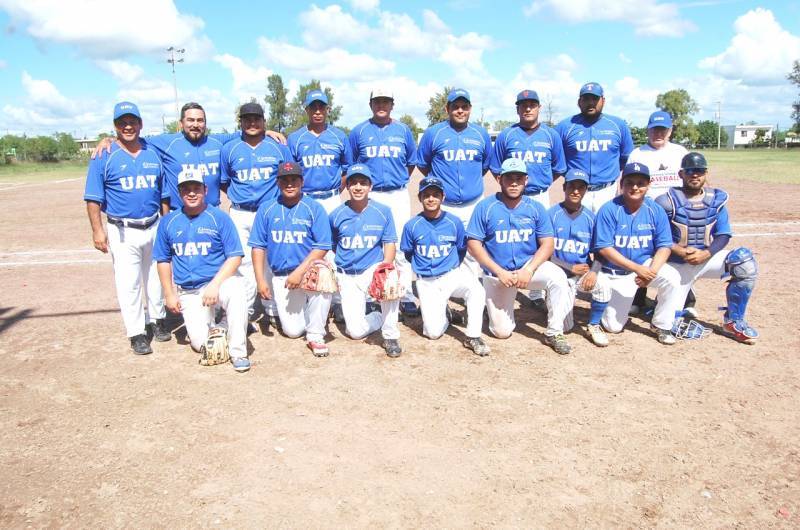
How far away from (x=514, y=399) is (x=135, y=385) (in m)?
3.12

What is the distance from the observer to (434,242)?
18.5 ft

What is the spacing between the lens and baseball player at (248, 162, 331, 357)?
17.9ft

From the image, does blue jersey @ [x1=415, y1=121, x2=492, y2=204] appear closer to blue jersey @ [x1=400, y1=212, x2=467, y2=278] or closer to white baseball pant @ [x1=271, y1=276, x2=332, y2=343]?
blue jersey @ [x1=400, y1=212, x2=467, y2=278]

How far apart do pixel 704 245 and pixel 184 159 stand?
5382 millimetres

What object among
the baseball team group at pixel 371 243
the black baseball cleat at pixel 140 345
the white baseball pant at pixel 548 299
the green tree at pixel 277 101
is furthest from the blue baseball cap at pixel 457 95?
the green tree at pixel 277 101

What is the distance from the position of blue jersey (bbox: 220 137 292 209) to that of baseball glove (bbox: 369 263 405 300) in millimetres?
1563

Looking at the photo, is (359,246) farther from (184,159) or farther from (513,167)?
(184,159)

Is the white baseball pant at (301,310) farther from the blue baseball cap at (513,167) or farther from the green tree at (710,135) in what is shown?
the green tree at (710,135)

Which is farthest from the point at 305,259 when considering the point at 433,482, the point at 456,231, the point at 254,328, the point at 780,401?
the point at 780,401

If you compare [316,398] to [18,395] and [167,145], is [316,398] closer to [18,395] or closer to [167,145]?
[18,395]

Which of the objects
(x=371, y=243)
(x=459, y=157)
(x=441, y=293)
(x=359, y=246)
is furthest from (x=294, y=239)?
(x=459, y=157)

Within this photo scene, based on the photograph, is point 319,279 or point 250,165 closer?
point 319,279

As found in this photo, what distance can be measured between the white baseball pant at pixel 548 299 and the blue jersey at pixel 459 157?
1125 millimetres

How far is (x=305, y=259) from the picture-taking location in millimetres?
5570
